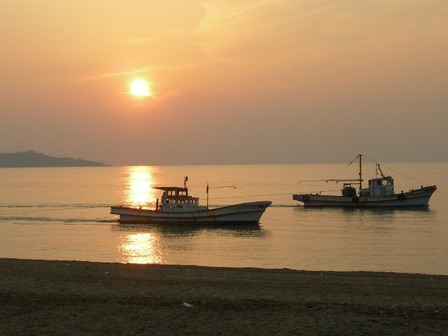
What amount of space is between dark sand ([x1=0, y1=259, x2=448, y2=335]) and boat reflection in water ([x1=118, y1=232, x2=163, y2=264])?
639 inches

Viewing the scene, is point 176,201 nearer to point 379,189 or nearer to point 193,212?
point 193,212

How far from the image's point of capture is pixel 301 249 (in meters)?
42.9

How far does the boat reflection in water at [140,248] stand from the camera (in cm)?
3781

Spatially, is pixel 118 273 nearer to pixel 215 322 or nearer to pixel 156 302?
pixel 156 302

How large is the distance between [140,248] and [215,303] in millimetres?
30277

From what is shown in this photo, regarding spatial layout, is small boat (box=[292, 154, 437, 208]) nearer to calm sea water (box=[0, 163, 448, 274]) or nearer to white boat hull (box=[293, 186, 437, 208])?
white boat hull (box=[293, 186, 437, 208])

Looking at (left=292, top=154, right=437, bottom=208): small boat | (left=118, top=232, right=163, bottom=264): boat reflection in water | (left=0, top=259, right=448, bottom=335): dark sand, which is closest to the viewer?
(left=0, top=259, right=448, bottom=335): dark sand

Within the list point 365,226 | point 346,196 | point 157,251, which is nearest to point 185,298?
point 157,251

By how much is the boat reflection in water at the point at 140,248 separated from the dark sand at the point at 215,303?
16.2m

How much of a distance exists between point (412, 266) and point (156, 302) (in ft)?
72.5

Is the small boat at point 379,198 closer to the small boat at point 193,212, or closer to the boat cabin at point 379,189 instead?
the boat cabin at point 379,189

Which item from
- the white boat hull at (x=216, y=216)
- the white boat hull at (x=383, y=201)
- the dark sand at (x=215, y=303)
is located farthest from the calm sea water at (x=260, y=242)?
the dark sand at (x=215, y=303)

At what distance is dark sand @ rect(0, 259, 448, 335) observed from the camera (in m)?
12.8

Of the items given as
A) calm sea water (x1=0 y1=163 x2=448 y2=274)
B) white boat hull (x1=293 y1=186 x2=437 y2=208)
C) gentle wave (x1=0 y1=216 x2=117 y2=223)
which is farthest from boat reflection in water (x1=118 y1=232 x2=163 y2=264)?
white boat hull (x1=293 y1=186 x2=437 y2=208)
